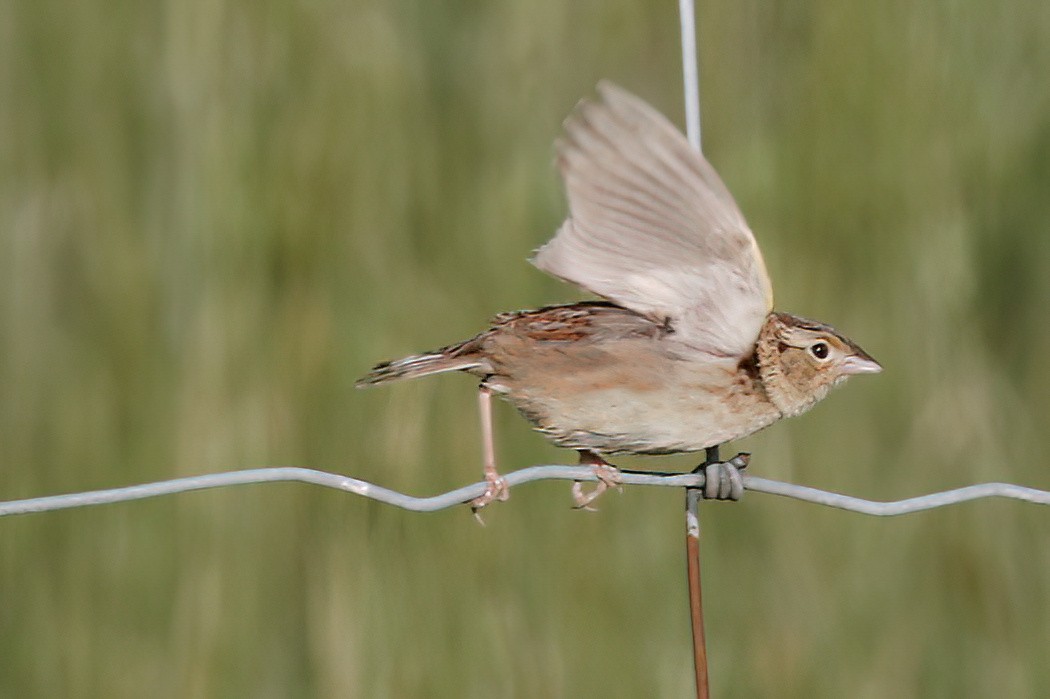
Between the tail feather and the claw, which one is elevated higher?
the tail feather

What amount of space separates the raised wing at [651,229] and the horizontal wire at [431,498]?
28cm

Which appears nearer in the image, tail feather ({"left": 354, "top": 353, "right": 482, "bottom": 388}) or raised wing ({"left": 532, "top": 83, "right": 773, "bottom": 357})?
raised wing ({"left": 532, "top": 83, "right": 773, "bottom": 357})

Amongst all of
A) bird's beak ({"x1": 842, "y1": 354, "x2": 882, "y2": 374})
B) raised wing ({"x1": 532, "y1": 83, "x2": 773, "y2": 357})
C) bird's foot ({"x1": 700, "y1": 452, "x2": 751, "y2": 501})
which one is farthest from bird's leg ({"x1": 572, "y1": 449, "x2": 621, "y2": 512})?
bird's beak ({"x1": 842, "y1": 354, "x2": 882, "y2": 374})

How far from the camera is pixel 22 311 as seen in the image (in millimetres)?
3178

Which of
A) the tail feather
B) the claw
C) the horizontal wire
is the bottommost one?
the horizontal wire

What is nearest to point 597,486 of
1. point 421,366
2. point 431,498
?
point 421,366

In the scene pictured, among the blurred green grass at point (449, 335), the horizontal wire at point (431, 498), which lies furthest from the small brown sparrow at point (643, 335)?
the blurred green grass at point (449, 335)

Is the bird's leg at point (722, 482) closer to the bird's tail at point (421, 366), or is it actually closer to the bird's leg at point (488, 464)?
the bird's leg at point (488, 464)

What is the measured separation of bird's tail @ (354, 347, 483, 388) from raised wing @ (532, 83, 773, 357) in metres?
0.37

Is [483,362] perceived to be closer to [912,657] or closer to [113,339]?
[113,339]

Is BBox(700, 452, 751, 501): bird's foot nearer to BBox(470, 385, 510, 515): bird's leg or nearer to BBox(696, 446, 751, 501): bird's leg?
BBox(696, 446, 751, 501): bird's leg

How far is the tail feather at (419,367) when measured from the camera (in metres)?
2.50

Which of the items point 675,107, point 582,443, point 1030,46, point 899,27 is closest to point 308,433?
point 582,443

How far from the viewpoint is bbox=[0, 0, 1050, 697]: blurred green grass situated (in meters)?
2.97
